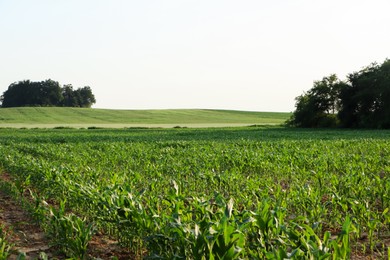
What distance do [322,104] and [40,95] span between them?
312ft

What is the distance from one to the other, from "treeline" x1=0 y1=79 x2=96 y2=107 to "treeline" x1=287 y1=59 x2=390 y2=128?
8818 centimetres

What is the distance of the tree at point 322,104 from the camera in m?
61.2

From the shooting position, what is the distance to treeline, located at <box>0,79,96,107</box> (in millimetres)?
131875

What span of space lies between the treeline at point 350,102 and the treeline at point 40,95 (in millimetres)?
88183

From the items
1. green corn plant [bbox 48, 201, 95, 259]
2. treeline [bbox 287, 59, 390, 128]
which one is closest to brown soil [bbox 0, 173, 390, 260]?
green corn plant [bbox 48, 201, 95, 259]

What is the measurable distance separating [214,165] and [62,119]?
80.1 metres

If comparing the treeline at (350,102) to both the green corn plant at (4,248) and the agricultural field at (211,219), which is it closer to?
the agricultural field at (211,219)

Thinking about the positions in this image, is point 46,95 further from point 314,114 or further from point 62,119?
point 314,114

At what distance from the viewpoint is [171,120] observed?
93500 millimetres

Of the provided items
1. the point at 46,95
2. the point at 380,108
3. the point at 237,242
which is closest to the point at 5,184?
the point at 237,242

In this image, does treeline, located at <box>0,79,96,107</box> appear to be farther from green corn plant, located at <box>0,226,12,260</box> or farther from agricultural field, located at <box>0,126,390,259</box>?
green corn plant, located at <box>0,226,12,260</box>


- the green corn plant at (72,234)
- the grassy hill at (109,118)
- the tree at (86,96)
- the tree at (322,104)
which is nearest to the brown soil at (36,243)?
the green corn plant at (72,234)

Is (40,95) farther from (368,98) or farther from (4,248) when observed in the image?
(4,248)

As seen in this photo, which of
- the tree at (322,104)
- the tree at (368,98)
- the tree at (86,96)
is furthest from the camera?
the tree at (86,96)
